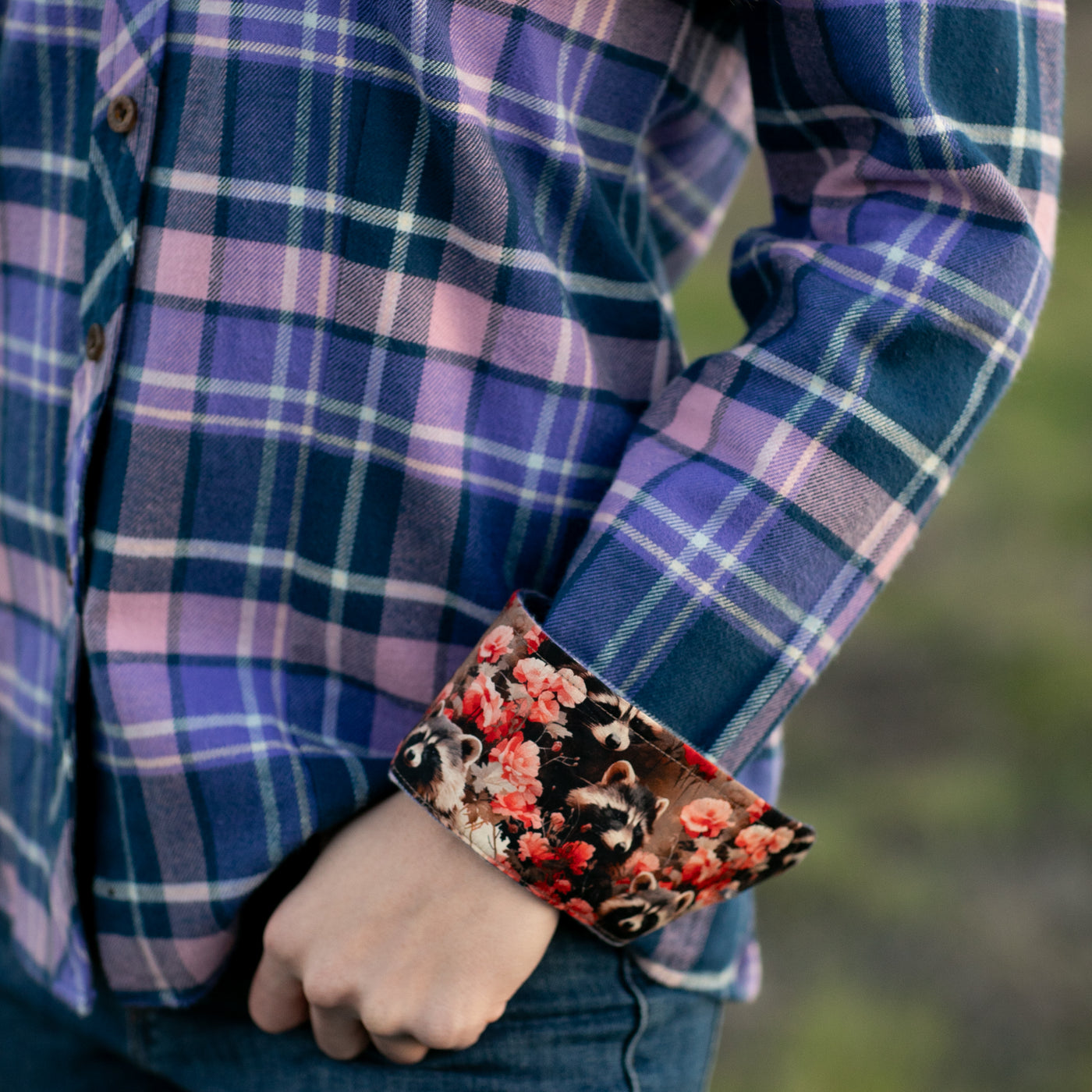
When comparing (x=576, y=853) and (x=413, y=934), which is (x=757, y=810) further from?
(x=413, y=934)

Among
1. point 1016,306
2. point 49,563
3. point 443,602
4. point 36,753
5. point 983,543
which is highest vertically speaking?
point 1016,306

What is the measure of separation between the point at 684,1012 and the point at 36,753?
666 mm

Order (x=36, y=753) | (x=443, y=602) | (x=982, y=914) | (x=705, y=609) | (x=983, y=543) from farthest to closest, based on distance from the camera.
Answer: (x=983, y=543) < (x=982, y=914) < (x=36, y=753) < (x=443, y=602) < (x=705, y=609)

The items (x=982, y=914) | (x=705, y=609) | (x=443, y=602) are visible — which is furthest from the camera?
(x=982, y=914)

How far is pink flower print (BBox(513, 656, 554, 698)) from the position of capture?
2.30 feet

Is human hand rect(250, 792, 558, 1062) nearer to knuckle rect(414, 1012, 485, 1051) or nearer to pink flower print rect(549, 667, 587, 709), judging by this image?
knuckle rect(414, 1012, 485, 1051)

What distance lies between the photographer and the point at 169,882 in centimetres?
83

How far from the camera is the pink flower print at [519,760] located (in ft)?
2.31

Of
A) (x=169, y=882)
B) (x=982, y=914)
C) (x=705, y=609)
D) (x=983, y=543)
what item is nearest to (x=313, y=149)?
(x=705, y=609)

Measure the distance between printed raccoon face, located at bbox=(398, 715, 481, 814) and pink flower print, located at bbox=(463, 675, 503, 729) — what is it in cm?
2

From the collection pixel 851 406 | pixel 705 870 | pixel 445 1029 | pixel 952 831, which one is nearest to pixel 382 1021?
pixel 445 1029

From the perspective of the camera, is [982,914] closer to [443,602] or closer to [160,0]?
[443,602]

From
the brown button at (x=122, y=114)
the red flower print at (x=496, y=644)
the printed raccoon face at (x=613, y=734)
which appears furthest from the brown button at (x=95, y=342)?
the printed raccoon face at (x=613, y=734)

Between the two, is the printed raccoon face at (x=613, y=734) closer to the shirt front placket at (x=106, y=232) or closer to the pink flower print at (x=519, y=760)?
the pink flower print at (x=519, y=760)
